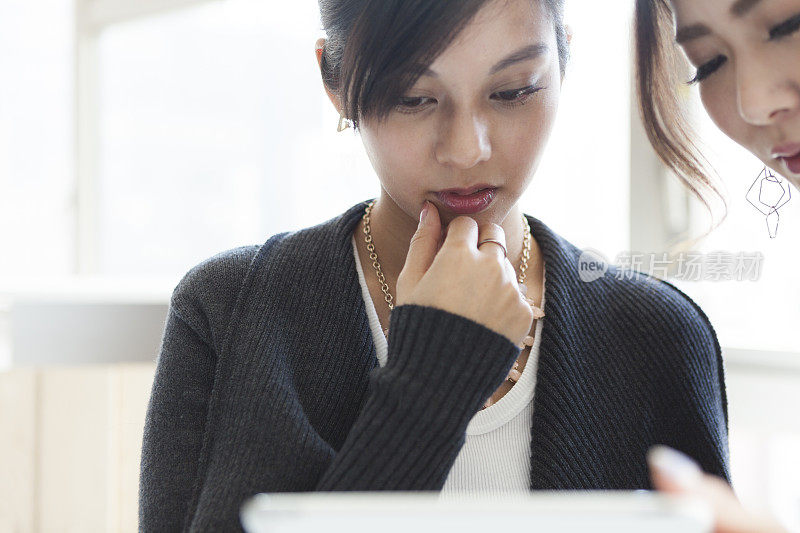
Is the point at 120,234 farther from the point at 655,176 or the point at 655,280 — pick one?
the point at 655,280

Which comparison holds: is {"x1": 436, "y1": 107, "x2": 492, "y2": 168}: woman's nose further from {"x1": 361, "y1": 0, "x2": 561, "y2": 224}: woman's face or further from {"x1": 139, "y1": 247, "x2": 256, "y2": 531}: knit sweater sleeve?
{"x1": 139, "y1": 247, "x2": 256, "y2": 531}: knit sweater sleeve

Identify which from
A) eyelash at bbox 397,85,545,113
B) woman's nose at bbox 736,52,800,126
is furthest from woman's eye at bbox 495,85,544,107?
woman's nose at bbox 736,52,800,126

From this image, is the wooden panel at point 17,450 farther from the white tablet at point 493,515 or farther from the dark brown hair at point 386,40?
the white tablet at point 493,515

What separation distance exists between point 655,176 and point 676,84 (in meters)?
0.73

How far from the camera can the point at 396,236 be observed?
3.31 ft

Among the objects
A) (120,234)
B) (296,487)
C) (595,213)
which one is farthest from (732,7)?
(120,234)

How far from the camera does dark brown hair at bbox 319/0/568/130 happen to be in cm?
78

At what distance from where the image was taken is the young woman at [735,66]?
2.35 feet

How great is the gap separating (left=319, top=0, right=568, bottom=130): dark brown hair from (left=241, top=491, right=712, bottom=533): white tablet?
1.89 feet

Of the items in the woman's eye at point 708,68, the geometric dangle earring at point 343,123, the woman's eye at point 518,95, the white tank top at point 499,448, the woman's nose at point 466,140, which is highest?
the woman's eye at point 708,68

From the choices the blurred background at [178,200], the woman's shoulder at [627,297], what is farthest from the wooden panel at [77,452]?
the woman's shoulder at [627,297]

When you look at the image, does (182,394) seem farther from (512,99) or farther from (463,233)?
(512,99)

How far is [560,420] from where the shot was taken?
846 mm

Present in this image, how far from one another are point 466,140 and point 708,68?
278mm
